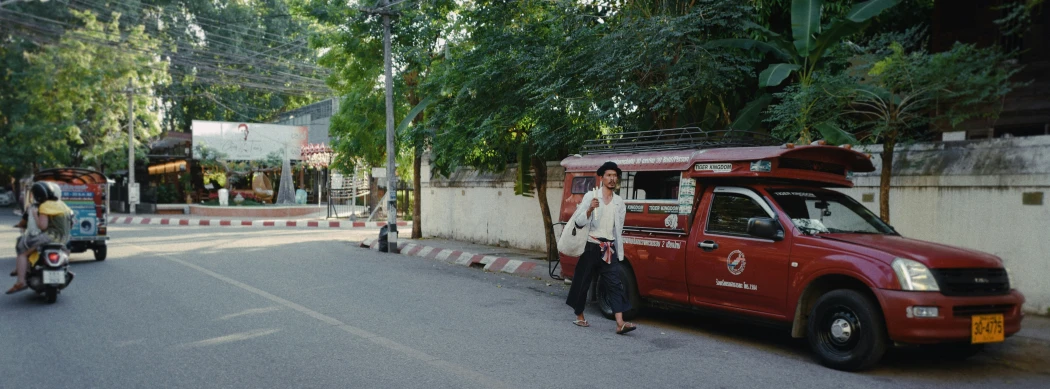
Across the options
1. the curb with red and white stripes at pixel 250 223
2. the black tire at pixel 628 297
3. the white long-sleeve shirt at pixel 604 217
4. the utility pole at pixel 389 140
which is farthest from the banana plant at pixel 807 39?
the curb with red and white stripes at pixel 250 223

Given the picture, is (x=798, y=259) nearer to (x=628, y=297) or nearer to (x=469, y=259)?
(x=628, y=297)

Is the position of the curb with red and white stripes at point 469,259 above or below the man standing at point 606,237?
below

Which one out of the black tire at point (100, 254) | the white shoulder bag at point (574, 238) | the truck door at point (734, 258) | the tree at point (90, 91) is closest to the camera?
the truck door at point (734, 258)

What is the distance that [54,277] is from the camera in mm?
9078

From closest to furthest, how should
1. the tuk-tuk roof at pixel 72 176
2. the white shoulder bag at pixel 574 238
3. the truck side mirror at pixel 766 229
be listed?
the truck side mirror at pixel 766 229
the white shoulder bag at pixel 574 238
the tuk-tuk roof at pixel 72 176

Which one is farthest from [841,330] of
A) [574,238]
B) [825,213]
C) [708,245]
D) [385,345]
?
[385,345]

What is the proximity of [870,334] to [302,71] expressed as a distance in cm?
4423

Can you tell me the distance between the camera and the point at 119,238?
2084 centimetres

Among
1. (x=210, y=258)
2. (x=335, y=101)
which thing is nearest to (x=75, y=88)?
(x=335, y=101)

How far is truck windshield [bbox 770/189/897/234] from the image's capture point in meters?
6.99

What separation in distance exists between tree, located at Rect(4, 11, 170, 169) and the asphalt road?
29376mm

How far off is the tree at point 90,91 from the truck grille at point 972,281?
3567 cm

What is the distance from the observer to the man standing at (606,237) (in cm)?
759

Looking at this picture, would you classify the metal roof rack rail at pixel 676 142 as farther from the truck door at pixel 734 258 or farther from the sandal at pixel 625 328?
the sandal at pixel 625 328
